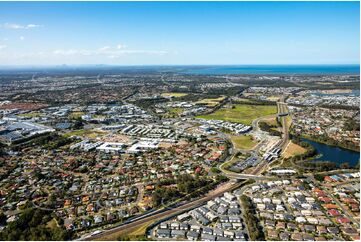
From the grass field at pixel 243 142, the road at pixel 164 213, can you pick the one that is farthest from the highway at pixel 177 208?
the grass field at pixel 243 142

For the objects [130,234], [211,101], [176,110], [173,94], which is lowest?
[130,234]

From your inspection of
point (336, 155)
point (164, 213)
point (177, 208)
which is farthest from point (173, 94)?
point (164, 213)

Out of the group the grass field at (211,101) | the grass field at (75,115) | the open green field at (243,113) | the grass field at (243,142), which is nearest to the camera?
the grass field at (243,142)

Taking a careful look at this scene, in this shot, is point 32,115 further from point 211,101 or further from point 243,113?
point 243,113

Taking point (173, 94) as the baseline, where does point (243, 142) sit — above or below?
below

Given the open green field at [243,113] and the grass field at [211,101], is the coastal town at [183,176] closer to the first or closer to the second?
the open green field at [243,113]

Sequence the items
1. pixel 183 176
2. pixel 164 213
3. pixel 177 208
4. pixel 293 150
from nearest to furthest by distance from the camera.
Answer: pixel 164 213 → pixel 177 208 → pixel 183 176 → pixel 293 150
